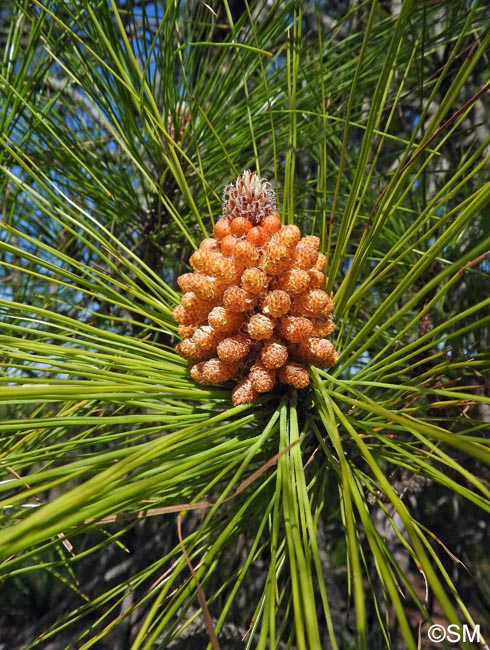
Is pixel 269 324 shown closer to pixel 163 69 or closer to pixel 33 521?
pixel 33 521

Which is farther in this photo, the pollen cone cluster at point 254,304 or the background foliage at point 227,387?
the pollen cone cluster at point 254,304

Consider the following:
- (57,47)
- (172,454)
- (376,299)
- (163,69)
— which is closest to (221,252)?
(172,454)

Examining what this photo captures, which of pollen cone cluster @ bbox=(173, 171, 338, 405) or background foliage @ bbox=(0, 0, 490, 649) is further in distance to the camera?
pollen cone cluster @ bbox=(173, 171, 338, 405)

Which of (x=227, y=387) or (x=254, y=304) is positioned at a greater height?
(x=254, y=304)
